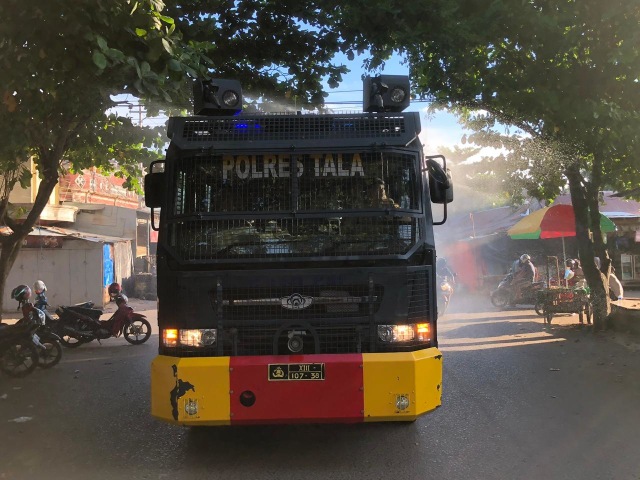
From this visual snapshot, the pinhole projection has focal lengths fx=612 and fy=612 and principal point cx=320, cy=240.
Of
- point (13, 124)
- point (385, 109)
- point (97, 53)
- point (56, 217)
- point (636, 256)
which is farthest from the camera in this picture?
point (636, 256)

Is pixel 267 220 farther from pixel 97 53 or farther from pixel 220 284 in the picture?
pixel 97 53

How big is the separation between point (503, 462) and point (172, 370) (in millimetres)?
2720

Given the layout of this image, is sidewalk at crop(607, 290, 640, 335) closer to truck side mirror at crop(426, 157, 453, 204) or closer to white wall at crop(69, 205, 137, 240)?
truck side mirror at crop(426, 157, 453, 204)

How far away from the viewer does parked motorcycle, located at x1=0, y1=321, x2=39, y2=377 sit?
9.08 m

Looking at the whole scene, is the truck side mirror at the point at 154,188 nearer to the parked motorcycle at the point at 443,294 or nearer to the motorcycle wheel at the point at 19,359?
the motorcycle wheel at the point at 19,359

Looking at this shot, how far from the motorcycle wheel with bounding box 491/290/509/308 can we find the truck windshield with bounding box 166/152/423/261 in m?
14.0

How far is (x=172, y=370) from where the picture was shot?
4.58 m

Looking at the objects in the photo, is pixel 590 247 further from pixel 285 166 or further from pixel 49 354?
pixel 49 354

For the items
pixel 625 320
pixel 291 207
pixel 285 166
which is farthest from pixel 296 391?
pixel 625 320

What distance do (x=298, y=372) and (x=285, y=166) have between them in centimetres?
162

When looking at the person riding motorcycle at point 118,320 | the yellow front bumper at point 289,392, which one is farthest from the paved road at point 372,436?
the person riding motorcycle at point 118,320

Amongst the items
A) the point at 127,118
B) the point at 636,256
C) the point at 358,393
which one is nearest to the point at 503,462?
the point at 358,393

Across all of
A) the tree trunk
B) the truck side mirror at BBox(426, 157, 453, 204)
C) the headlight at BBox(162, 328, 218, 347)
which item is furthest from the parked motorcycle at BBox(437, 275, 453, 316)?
the headlight at BBox(162, 328, 218, 347)

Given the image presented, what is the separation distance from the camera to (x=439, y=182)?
5.39m
